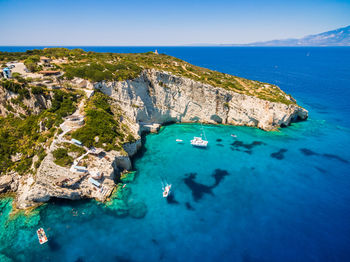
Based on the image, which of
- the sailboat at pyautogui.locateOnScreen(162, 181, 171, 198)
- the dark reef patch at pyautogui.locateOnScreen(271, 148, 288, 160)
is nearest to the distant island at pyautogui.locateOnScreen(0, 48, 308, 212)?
the sailboat at pyautogui.locateOnScreen(162, 181, 171, 198)

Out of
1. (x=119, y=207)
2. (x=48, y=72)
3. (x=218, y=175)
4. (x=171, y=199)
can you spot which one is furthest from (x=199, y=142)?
(x=48, y=72)

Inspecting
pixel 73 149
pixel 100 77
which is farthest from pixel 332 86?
pixel 73 149

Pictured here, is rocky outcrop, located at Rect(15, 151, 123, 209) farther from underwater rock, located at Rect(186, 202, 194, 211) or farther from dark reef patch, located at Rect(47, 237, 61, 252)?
underwater rock, located at Rect(186, 202, 194, 211)

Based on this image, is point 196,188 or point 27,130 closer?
point 196,188

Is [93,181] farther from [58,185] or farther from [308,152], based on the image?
[308,152]

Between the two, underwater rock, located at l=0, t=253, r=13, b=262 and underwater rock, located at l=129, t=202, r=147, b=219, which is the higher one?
underwater rock, located at l=129, t=202, r=147, b=219

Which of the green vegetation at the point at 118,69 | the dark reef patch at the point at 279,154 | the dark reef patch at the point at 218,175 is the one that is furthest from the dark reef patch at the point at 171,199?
the green vegetation at the point at 118,69
